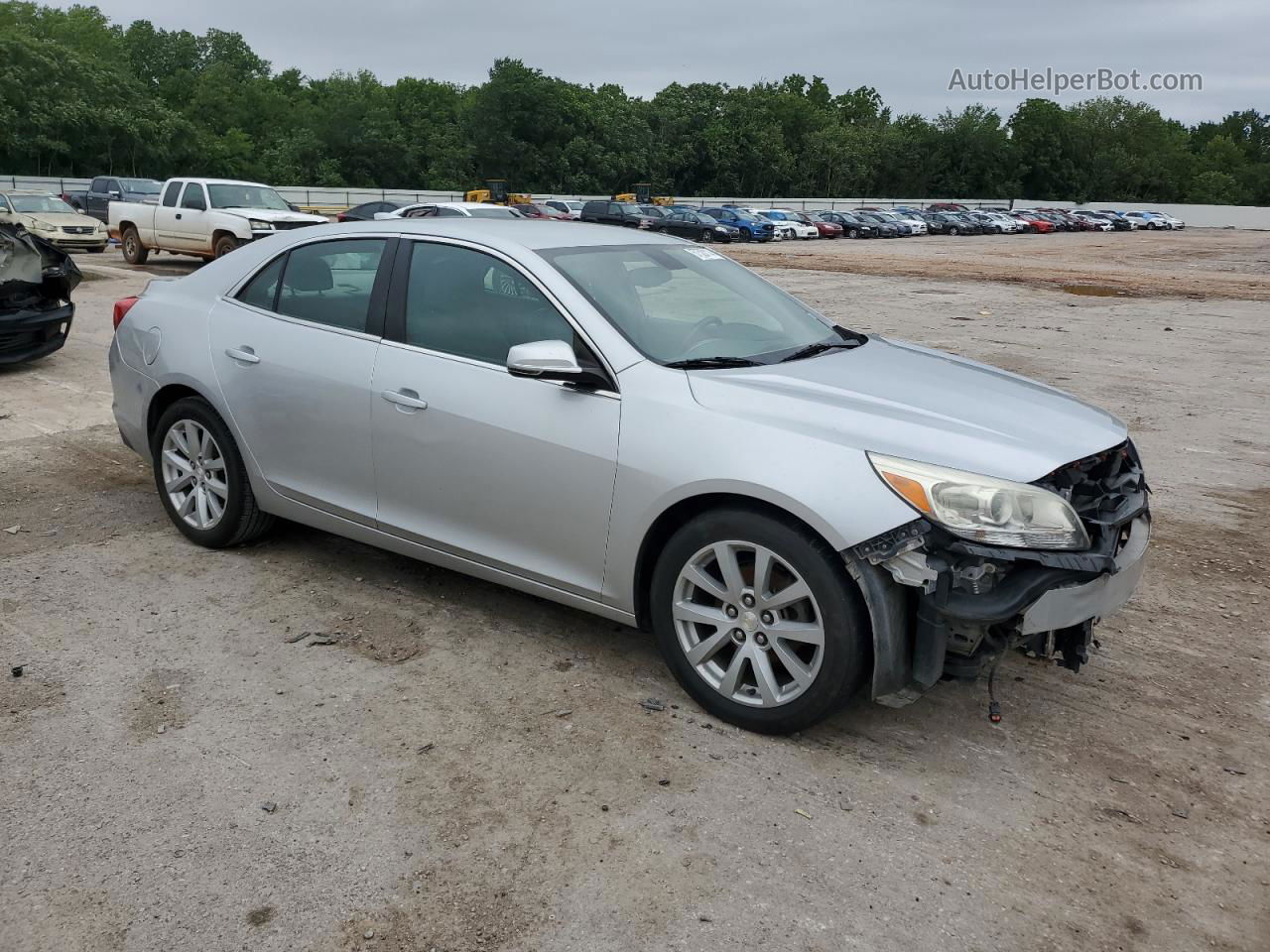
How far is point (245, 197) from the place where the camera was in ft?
66.0

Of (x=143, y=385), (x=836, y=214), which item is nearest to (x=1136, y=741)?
(x=143, y=385)

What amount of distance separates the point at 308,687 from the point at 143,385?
2242mm

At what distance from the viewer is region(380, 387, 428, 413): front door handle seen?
4.23 m

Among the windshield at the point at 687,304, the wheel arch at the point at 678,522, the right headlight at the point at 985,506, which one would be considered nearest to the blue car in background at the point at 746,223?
the windshield at the point at 687,304

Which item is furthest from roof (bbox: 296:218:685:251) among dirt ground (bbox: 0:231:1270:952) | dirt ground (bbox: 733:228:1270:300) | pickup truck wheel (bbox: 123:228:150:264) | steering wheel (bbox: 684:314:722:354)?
dirt ground (bbox: 733:228:1270:300)

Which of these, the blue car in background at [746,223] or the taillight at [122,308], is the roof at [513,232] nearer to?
the taillight at [122,308]

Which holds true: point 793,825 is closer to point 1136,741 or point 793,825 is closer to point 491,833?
point 491,833

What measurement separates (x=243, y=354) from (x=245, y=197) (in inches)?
664

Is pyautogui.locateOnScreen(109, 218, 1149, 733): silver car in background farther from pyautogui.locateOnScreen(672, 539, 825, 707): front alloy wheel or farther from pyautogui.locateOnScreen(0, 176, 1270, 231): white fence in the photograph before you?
pyautogui.locateOnScreen(0, 176, 1270, 231): white fence

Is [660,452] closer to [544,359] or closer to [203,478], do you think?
[544,359]

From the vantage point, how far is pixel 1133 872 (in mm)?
2980

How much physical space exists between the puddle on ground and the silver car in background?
19461 millimetres

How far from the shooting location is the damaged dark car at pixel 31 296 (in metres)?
9.15

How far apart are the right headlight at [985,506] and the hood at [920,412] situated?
4 cm
